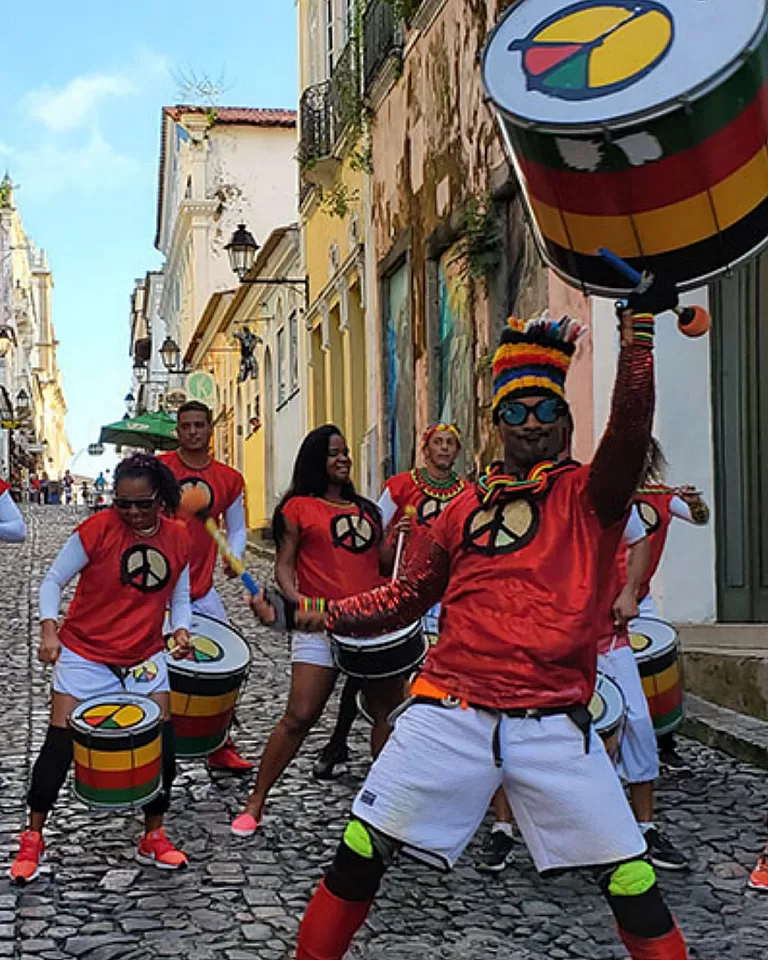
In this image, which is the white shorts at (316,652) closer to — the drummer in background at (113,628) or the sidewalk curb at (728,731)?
the drummer in background at (113,628)

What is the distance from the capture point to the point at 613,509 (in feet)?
11.5

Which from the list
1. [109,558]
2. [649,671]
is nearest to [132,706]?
[109,558]

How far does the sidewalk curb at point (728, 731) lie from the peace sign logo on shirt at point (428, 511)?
1795 mm

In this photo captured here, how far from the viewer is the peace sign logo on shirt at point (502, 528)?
361 centimetres

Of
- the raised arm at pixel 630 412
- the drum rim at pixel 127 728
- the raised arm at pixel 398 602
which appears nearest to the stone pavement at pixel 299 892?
the drum rim at pixel 127 728

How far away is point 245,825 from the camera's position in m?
5.95

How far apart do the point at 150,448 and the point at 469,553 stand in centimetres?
2316

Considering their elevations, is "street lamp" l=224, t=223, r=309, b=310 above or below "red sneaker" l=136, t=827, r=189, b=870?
above

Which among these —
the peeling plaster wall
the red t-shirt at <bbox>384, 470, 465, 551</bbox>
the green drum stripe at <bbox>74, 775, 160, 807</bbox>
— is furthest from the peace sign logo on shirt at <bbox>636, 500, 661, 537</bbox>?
the peeling plaster wall

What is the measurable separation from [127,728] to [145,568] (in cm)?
64

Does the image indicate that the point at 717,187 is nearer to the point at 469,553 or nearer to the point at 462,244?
the point at 469,553

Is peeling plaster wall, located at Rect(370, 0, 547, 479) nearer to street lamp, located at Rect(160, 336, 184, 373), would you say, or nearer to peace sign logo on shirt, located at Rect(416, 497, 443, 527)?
peace sign logo on shirt, located at Rect(416, 497, 443, 527)

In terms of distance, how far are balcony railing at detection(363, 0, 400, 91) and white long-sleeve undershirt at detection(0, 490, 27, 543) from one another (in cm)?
998

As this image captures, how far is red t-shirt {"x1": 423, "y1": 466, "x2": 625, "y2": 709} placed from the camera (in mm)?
3551
